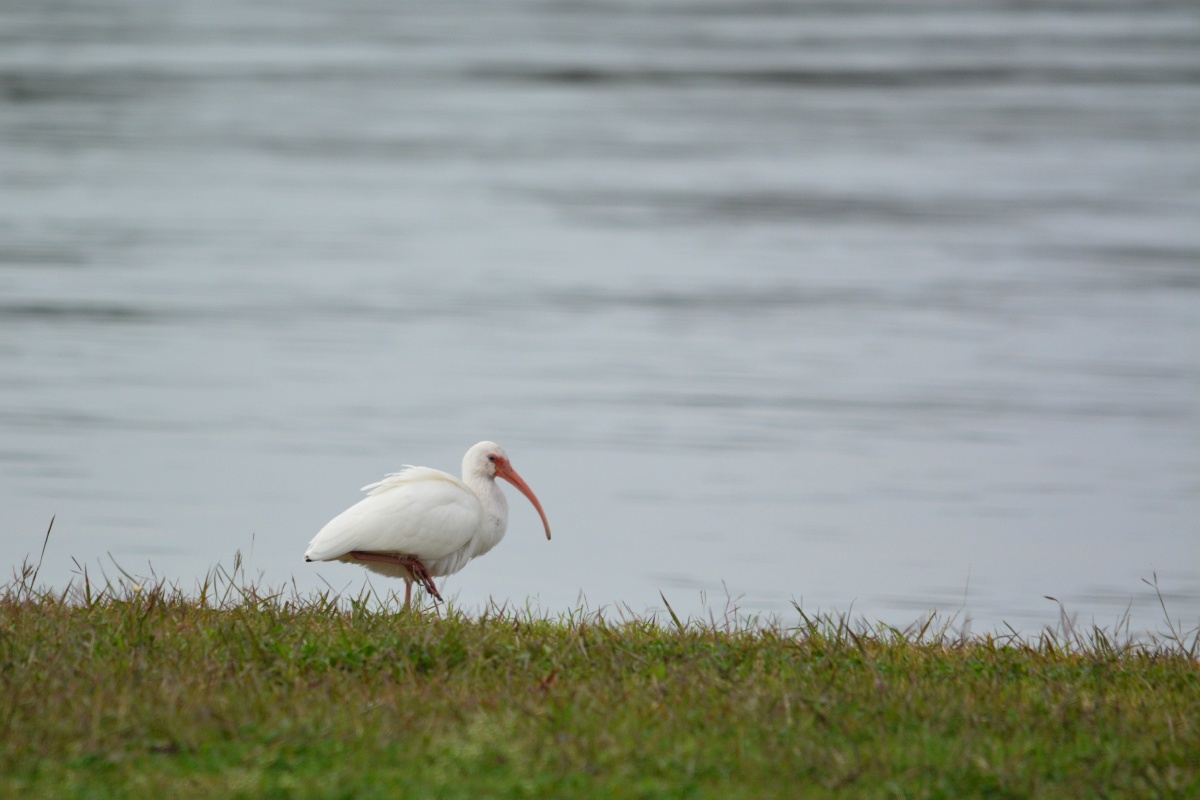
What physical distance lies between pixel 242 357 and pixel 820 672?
39.7 feet

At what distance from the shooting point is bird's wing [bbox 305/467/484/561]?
722cm

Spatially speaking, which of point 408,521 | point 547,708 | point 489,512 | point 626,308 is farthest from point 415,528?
point 626,308

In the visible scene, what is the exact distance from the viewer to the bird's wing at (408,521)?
284 inches

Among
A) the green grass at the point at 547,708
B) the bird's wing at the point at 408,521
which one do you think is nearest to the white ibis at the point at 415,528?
the bird's wing at the point at 408,521

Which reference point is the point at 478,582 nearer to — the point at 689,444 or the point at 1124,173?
the point at 689,444

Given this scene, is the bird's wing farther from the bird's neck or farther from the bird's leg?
the bird's neck

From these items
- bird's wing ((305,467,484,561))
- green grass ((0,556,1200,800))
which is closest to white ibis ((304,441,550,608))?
bird's wing ((305,467,484,561))

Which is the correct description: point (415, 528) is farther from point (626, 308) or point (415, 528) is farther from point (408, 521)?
point (626, 308)

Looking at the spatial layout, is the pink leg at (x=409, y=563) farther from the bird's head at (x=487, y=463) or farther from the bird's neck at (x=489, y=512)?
the bird's head at (x=487, y=463)

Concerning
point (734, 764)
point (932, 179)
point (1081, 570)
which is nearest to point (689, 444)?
point (1081, 570)

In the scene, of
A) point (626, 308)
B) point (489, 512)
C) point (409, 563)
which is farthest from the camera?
point (626, 308)

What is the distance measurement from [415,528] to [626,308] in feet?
40.3

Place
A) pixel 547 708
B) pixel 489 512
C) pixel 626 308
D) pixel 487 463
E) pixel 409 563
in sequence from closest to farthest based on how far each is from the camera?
pixel 547 708, pixel 409 563, pixel 489 512, pixel 487 463, pixel 626 308

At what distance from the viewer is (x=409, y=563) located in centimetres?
759
